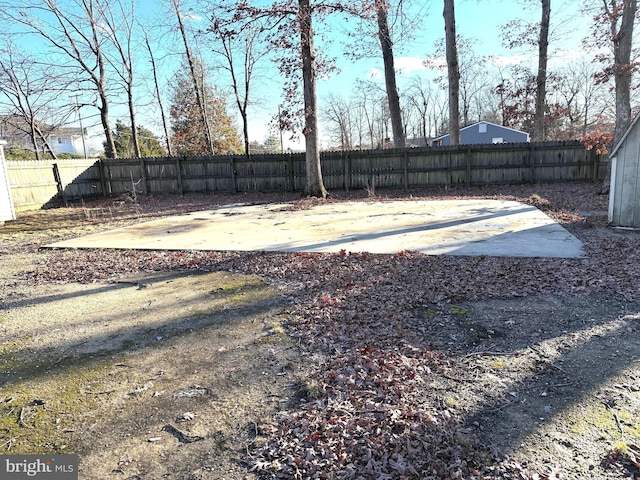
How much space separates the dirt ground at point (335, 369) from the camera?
1799 mm

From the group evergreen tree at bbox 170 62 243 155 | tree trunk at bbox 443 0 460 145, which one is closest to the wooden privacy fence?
tree trunk at bbox 443 0 460 145

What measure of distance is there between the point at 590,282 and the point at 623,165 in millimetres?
3696

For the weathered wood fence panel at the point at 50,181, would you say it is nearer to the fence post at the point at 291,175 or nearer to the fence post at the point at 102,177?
the fence post at the point at 102,177

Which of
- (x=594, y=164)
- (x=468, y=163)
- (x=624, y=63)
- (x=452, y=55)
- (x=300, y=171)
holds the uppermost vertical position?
(x=452, y=55)

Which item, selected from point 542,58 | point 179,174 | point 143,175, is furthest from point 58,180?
point 542,58

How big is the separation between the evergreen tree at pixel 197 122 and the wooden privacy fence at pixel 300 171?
9.34 meters

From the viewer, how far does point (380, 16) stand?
13.9 m

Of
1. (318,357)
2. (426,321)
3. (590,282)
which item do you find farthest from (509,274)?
(318,357)

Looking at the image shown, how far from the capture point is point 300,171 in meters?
14.5

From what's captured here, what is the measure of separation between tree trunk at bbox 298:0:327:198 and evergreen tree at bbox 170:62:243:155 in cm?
1372

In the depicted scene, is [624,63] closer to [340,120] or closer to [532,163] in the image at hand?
[532,163]

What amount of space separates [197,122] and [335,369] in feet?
83.7

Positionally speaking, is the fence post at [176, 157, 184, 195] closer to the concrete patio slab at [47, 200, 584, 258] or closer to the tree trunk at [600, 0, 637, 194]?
the concrete patio slab at [47, 200, 584, 258]

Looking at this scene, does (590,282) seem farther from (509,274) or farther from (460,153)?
(460,153)
